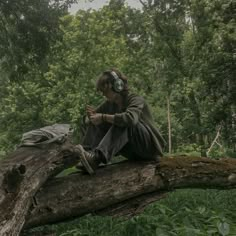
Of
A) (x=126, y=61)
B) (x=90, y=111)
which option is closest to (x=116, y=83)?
(x=90, y=111)

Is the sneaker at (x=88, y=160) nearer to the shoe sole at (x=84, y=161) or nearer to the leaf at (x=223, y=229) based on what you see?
the shoe sole at (x=84, y=161)

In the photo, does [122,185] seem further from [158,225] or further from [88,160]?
[158,225]

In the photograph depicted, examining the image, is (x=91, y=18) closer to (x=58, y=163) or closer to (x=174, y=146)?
(x=174, y=146)

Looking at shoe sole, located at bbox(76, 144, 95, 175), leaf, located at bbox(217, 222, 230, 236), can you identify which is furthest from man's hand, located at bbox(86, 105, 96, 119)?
leaf, located at bbox(217, 222, 230, 236)

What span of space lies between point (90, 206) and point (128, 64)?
2694 centimetres

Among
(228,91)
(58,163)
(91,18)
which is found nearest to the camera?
(58,163)

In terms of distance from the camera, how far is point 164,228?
4.17m

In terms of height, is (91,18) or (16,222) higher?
(91,18)

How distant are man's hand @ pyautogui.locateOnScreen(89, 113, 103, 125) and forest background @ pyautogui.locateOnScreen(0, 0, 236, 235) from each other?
7.19 m

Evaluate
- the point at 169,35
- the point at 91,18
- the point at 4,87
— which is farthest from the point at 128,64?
the point at 4,87

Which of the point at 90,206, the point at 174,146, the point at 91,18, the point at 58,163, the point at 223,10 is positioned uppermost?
the point at 91,18

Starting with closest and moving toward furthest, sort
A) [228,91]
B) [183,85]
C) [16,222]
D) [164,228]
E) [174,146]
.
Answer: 1. [16,222]
2. [164,228]
3. [228,91]
4. [183,85]
5. [174,146]

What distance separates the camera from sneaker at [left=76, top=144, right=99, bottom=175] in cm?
488

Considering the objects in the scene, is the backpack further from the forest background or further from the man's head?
the forest background
